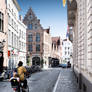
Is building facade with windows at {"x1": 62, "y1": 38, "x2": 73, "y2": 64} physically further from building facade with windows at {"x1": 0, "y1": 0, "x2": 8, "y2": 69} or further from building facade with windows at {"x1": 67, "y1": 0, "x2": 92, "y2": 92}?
building facade with windows at {"x1": 67, "y1": 0, "x2": 92, "y2": 92}

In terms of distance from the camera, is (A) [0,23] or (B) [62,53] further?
(B) [62,53]

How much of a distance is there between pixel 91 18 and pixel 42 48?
44193mm

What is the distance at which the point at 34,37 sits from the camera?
51.4m

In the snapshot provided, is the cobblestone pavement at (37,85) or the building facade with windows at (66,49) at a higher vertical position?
the building facade with windows at (66,49)

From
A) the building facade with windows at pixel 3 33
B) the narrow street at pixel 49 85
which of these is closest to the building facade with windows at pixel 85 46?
the narrow street at pixel 49 85

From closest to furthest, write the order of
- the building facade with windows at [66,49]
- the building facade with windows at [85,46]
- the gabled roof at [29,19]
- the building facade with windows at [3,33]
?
1. the building facade with windows at [85,46]
2. the building facade with windows at [3,33]
3. the gabled roof at [29,19]
4. the building facade with windows at [66,49]

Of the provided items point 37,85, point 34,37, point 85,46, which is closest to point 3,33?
point 37,85

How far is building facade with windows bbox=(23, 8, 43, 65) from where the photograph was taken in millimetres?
50500

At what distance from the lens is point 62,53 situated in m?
87.1

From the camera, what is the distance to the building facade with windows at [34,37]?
166 ft

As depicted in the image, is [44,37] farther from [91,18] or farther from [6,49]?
[91,18]

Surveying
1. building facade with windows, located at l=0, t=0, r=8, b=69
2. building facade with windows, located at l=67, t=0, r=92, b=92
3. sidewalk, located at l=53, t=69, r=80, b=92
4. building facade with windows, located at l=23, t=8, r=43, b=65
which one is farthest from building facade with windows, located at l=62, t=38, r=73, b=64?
building facade with windows, located at l=67, t=0, r=92, b=92

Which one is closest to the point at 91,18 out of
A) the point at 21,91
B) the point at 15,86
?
the point at 15,86

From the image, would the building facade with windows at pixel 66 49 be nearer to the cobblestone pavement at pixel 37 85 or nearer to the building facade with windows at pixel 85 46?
the cobblestone pavement at pixel 37 85
